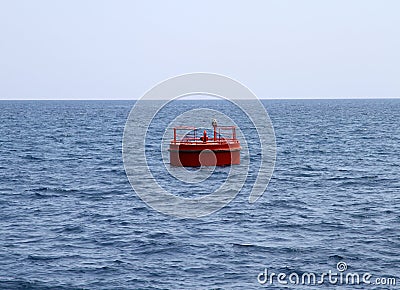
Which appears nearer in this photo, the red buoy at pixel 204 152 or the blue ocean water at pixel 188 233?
the blue ocean water at pixel 188 233

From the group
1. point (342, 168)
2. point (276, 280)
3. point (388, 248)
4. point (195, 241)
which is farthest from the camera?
point (342, 168)

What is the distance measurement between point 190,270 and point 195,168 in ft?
64.8

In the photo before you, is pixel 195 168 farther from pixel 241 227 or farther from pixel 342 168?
pixel 241 227

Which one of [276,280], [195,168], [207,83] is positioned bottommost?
[276,280]

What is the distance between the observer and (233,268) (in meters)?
19.5

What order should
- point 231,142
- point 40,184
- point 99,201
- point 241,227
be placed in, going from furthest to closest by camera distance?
point 231,142, point 40,184, point 99,201, point 241,227

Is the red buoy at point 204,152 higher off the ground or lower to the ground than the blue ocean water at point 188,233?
higher

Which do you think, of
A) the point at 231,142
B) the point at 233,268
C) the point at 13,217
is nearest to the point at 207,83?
the point at 233,268

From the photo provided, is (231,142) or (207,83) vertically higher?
(207,83)

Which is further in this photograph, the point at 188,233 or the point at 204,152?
the point at 204,152

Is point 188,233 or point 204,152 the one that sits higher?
point 204,152

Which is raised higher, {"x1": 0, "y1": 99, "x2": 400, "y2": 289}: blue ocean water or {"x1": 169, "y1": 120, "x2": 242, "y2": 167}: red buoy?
{"x1": 169, "y1": 120, "x2": 242, "y2": 167}: red buoy

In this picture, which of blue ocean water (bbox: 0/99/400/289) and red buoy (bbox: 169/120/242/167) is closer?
blue ocean water (bbox: 0/99/400/289)

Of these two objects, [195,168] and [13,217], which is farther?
[195,168]
